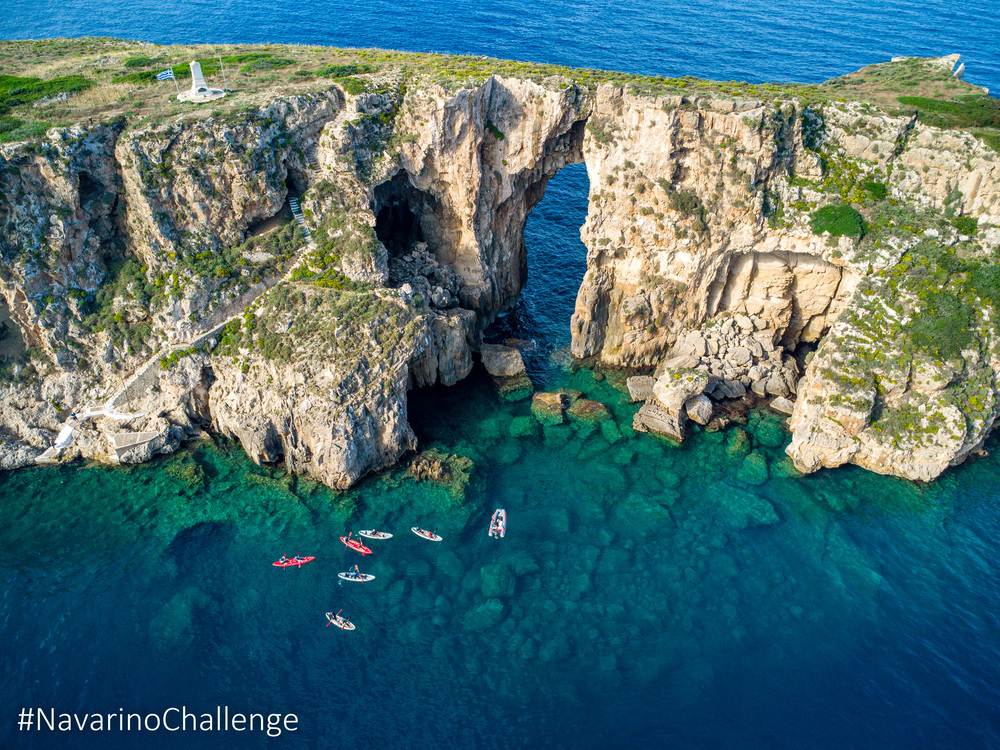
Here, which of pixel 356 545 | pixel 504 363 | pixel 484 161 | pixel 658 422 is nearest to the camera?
pixel 356 545

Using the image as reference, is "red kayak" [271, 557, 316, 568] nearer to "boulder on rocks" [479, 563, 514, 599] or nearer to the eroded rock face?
"boulder on rocks" [479, 563, 514, 599]

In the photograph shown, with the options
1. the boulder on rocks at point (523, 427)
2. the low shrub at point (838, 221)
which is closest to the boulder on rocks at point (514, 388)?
the boulder on rocks at point (523, 427)

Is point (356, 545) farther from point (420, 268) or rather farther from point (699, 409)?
point (699, 409)

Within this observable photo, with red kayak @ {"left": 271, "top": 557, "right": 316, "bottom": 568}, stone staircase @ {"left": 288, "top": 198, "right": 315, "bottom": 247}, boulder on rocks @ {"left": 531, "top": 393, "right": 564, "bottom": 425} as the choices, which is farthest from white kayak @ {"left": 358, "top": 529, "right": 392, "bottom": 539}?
stone staircase @ {"left": 288, "top": 198, "right": 315, "bottom": 247}

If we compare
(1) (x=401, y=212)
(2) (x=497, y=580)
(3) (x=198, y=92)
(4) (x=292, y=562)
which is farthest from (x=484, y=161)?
(4) (x=292, y=562)

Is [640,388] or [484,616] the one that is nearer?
[484,616]

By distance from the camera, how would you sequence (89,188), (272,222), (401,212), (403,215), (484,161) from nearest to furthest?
(89,188) < (272,222) < (484,161) < (401,212) < (403,215)

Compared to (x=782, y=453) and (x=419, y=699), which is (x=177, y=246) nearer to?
(x=419, y=699)
